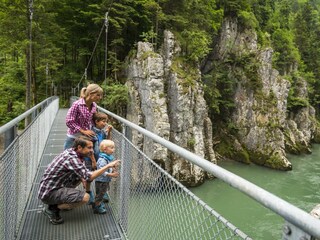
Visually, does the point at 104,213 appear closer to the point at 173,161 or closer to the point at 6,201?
the point at 6,201

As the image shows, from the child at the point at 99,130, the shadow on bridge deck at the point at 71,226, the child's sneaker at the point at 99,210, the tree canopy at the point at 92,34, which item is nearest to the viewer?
the shadow on bridge deck at the point at 71,226

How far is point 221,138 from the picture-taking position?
69.4ft

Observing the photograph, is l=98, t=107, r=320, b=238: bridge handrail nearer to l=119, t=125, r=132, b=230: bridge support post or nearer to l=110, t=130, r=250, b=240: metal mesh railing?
l=110, t=130, r=250, b=240: metal mesh railing

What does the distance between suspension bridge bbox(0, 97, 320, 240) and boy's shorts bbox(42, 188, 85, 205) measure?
276 mm

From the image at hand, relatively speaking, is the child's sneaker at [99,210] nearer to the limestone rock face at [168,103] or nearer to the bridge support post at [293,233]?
the bridge support post at [293,233]

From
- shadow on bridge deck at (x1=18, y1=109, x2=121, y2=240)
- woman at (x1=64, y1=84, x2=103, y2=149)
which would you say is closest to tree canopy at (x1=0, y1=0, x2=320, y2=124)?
woman at (x1=64, y1=84, x2=103, y2=149)

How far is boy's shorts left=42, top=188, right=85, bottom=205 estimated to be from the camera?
2.85 meters

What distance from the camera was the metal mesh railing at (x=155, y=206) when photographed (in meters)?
1.30

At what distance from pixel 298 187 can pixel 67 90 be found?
2095 cm

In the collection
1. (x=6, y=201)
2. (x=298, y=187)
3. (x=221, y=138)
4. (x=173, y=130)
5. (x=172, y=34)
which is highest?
(x=172, y=34)

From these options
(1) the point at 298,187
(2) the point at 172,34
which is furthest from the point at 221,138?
(2) the point at 172,34

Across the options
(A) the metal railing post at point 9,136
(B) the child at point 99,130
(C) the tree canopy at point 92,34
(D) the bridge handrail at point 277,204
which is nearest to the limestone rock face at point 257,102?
(C) the tree canopy at point 92,34

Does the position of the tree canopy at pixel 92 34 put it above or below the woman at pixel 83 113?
above

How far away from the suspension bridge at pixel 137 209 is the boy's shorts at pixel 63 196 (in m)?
0.28
